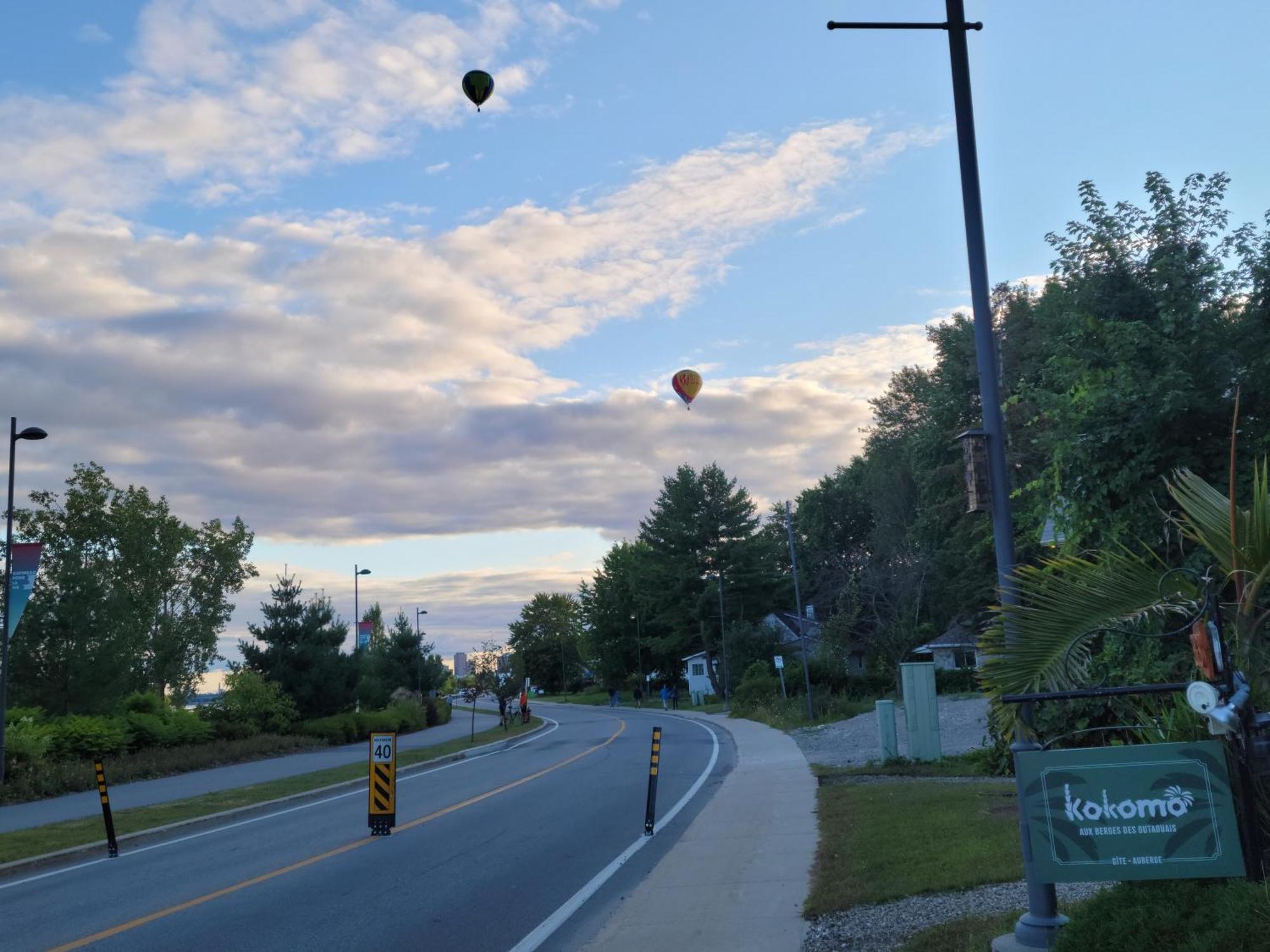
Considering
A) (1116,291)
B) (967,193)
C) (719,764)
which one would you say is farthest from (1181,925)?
(719,764)

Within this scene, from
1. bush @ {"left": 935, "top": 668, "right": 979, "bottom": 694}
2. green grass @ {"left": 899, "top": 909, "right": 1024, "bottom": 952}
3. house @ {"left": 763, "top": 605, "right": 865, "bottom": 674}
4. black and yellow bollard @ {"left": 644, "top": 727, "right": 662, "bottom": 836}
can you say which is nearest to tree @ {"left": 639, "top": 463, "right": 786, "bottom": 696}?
house @ {"left": 763, "top": 605, "right": 865, "bottom": 674}

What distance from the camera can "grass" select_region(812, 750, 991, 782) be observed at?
17984 millimetres

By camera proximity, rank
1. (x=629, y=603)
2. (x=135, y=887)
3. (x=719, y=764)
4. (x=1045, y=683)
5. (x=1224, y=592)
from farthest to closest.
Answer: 1. (x=629, y=603)
2. (x=719, y=764)
3. (x=135, y=887)
4. (x=1224, y=592)
5. (x=1045, y=683)

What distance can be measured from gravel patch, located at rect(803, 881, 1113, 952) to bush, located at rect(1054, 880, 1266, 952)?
2074 millimetres

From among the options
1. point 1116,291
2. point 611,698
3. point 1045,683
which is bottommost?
point 611,698

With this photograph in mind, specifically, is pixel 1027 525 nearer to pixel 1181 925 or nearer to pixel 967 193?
pixel 967 193

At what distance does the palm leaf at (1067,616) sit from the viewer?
6.52 meters

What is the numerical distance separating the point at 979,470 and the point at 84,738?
2761 centimetres

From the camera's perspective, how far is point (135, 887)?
11609 mm

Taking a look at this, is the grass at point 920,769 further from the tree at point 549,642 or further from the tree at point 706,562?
the tree at point 549,642

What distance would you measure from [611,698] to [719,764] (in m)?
60.2

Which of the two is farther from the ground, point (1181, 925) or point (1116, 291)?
point (1116, 291)

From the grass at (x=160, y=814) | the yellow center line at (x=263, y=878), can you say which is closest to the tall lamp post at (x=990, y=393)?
the yellow center line at (x=263, y=878)

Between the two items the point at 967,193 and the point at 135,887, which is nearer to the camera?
the point at 967,193
